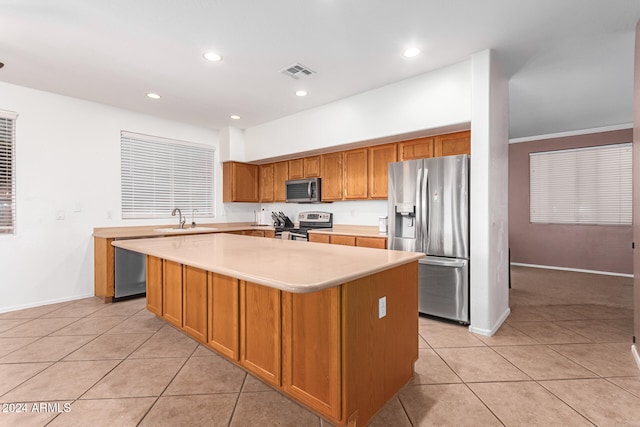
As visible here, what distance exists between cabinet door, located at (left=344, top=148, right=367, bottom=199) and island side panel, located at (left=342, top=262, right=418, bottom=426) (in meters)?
2.29

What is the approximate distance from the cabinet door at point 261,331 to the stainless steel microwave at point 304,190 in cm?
297

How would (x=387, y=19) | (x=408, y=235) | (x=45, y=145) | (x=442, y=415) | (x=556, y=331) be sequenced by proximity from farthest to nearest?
(x=45, y=145)
(x=408, y=235)
(x=556, y=331)
(x=387, y=19)
(x=442, y=415)

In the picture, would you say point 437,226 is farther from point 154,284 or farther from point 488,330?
point 154,284

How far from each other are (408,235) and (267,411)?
7.66 feet

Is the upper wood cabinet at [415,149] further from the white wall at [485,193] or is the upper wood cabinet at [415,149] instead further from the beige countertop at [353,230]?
the beige countertop at [353,230]

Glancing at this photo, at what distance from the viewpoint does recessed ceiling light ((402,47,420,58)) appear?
9.20 ft

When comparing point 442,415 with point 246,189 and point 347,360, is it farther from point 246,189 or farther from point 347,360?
point 246,189

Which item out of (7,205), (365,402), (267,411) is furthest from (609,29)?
(7,205)

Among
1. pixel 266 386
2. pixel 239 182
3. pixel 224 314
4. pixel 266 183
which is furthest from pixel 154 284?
pixel 266 183

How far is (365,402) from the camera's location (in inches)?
65.5

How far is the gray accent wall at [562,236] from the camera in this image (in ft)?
17.5

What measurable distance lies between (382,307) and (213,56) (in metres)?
2.70

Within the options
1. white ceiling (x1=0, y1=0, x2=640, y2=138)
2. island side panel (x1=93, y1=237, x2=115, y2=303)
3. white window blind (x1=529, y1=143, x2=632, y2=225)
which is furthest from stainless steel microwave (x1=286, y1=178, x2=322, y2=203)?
white window blind (x1=529, y1=143, x2=632, y2=225)

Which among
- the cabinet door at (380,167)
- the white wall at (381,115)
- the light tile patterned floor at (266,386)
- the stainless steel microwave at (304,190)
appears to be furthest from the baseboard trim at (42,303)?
the cabinet door at (380,167)
